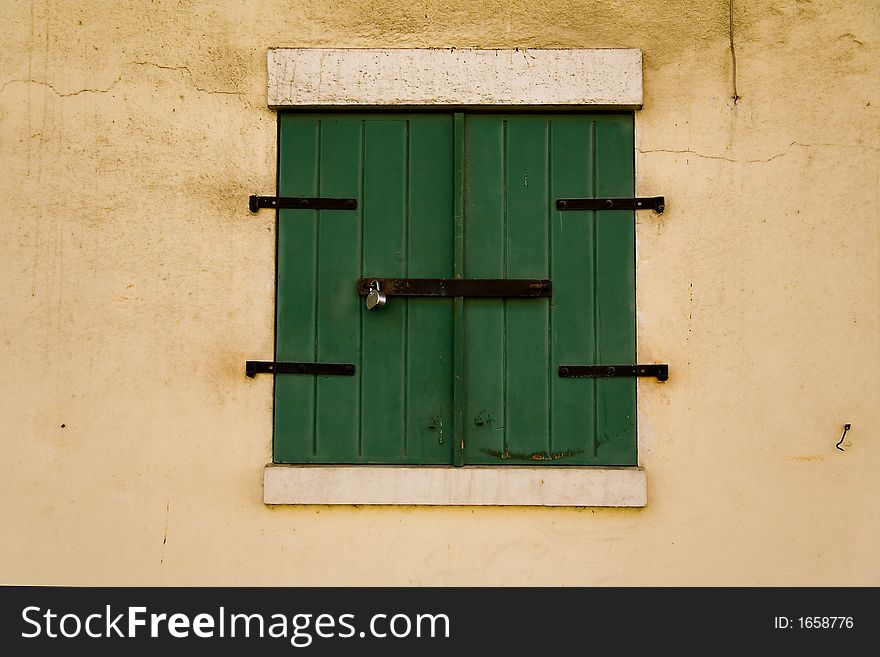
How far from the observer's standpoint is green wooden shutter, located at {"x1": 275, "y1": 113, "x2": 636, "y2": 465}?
2.93m

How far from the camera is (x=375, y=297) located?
112 inches

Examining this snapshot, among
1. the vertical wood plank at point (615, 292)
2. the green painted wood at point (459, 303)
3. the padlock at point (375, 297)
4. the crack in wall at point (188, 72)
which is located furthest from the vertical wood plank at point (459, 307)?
the crack in wall at point (188, 72)

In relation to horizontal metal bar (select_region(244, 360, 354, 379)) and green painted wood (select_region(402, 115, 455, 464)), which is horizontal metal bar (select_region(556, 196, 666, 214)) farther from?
horizontal metal bar (select_region(244, 360, 354, 379))

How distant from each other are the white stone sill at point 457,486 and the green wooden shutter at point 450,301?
78 millimetres

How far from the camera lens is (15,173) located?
2.95m

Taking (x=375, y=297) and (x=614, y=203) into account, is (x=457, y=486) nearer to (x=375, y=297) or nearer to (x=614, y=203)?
(x=375, y=297)

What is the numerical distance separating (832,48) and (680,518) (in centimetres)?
201

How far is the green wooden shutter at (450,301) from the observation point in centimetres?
293

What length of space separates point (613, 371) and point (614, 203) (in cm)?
69

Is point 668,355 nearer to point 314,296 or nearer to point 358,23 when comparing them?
point 314,296

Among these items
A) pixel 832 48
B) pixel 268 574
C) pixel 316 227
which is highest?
pixel 832 48

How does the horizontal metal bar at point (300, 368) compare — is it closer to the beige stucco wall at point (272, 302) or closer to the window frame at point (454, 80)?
the beige stucco wall at point (272, 302)

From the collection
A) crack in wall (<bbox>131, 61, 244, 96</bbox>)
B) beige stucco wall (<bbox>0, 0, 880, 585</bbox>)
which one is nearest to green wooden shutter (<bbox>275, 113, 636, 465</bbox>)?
beige stucco wall (<bbox>0, 0, 880, 585</bbox>)

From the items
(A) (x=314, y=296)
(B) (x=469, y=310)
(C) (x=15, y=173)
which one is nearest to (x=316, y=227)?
(A) (x=314, y=296)
